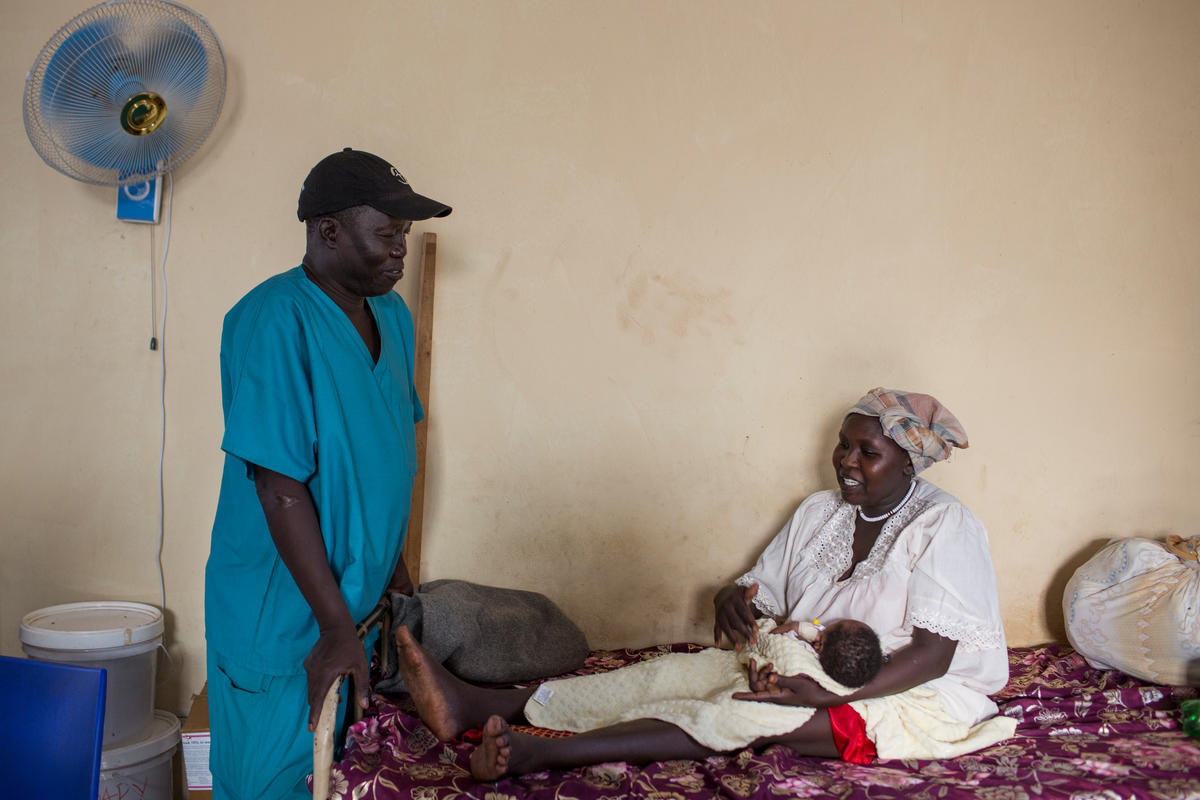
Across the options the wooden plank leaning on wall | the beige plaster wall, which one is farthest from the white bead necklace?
the wooden plank leaning on wall

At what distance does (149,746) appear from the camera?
9.43 ft

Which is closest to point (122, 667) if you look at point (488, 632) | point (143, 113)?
point (488, 632)

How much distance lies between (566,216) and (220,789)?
207cm

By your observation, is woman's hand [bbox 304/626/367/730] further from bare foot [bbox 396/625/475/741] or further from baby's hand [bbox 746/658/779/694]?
baby's hand [bbox 746/658/779/694]

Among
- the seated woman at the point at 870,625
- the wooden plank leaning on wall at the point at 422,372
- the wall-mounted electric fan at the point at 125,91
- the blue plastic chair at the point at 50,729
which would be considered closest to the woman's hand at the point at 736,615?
the seated woman at the point at 870,625

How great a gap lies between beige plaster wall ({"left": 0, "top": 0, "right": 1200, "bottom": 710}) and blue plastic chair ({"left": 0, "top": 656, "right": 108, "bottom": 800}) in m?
1.60

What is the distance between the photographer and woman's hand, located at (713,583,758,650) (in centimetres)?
277

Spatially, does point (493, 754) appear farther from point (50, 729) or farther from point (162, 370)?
point (162, 370)

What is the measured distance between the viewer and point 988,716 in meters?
2.67

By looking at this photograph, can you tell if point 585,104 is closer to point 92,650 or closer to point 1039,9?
point 1039,9

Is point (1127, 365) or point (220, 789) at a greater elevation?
point (1127, 365)

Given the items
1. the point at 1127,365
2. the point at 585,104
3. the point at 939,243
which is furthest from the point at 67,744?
the point at 1127,365

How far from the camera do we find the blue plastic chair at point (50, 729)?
5.00 feet

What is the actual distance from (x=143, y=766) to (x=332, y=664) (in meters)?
1.39
